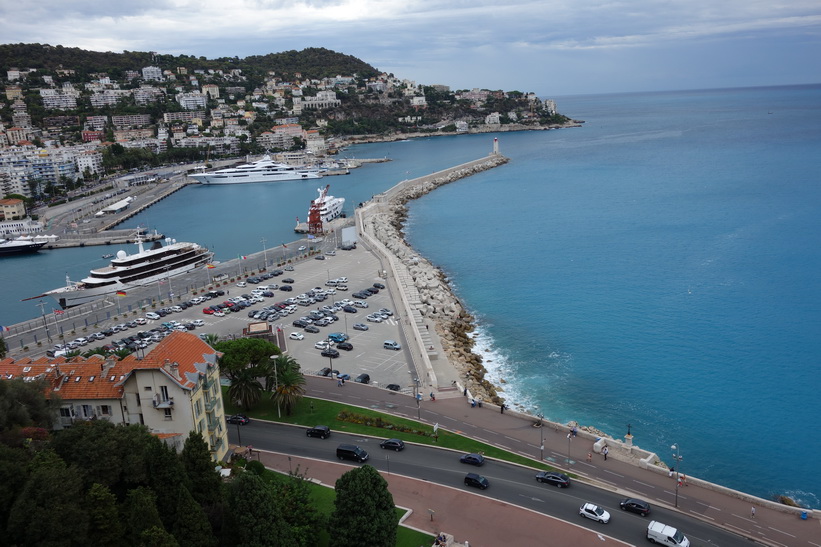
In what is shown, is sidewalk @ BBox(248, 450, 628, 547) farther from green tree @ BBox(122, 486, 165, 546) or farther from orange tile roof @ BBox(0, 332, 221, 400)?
green tree @ BBox(122, 486, 165, 546)

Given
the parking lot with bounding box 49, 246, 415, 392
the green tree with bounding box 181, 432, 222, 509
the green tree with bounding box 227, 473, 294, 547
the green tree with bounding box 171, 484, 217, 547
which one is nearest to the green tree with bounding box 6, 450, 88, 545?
the green tree with bounding box 171, 484, 217, 547

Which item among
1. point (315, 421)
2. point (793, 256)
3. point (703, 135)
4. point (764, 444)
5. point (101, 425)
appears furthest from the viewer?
point (703, 135)

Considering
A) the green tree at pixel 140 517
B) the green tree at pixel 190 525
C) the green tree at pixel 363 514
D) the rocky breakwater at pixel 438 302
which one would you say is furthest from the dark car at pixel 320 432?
the green tree at pixel 140 517

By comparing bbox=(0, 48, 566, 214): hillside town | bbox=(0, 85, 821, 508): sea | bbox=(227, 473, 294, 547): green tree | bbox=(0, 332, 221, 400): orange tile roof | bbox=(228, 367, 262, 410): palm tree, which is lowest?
bbox=(0, 85, 821, 508): sea

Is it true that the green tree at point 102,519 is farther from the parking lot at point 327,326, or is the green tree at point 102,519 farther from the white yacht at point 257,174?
the white yacht at point 257,174

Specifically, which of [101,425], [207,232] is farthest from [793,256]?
[207,232]

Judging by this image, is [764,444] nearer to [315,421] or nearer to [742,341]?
[742,341]

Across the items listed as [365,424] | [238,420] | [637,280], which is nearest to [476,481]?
[365,424]
